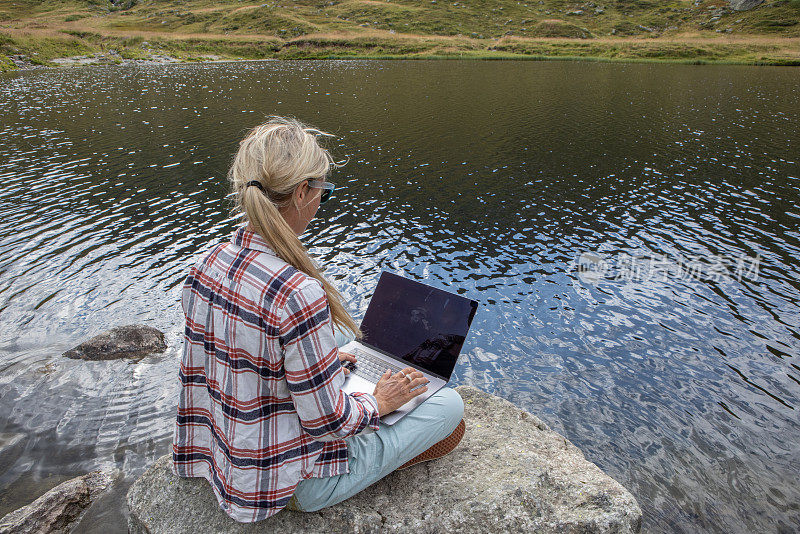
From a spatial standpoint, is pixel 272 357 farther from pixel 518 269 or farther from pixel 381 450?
pixel 518 269

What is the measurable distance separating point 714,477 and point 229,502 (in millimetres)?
7219

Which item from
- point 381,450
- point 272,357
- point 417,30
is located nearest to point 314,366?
Result: point 272,357

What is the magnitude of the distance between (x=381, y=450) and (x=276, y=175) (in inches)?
90.7

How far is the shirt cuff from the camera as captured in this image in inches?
145

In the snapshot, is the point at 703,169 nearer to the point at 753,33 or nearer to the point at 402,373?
the point at 402,373

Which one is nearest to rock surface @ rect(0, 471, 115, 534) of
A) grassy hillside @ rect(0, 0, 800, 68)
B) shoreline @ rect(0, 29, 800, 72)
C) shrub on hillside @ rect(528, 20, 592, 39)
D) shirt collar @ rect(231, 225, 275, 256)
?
shirt collar @ rect(231, 225, 275, 256)

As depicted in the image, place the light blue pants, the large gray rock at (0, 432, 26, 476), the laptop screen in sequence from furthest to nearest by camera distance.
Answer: the large gray rock at (0, 432, 26, 476), the laptop screen, the light blue pants

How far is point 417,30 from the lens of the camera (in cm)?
11481

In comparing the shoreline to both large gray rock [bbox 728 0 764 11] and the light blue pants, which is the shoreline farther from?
the light blue pants

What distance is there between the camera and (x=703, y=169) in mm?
22641

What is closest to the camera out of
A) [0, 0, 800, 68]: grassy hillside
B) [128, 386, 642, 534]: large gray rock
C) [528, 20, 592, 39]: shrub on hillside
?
[128, 386, 642, 534]: large gray rock

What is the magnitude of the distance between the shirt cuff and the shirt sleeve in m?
0.31

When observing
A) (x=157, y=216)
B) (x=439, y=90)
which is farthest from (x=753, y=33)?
(x=157, y=216)

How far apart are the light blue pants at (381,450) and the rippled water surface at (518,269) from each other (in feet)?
12.3
